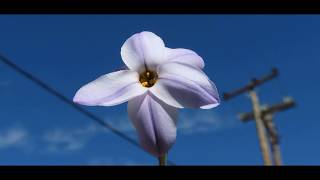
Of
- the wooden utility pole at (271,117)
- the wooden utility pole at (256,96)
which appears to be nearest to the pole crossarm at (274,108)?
the wooden utility pole at (271,117)

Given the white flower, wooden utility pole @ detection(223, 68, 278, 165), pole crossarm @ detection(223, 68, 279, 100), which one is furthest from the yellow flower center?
pole crossarm @ detection(223, 68, 279, 100)

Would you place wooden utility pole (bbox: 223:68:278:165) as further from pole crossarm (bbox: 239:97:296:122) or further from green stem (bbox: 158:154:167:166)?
green stem (bbox: 158:154:167:166)

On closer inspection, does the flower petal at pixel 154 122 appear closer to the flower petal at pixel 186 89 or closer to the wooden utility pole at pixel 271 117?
the flower petal at pixel 186 89

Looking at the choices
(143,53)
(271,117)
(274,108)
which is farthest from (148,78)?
(271,117)
